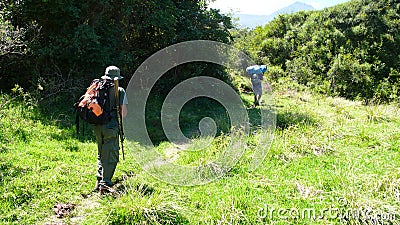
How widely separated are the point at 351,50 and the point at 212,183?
56.5 feet

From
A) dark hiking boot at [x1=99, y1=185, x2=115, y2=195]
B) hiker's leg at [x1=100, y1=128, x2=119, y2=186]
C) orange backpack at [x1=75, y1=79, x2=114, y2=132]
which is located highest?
orange backpack at [x1=75, y1=79, x2=114, y2=132]

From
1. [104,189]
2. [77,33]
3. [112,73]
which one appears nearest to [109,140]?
[104,189]

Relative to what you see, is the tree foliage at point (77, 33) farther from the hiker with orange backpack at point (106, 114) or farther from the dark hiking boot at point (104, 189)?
the dark hiking boot at point (104, 189)

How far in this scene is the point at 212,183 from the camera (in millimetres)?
4836

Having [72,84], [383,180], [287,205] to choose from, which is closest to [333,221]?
[287,205]

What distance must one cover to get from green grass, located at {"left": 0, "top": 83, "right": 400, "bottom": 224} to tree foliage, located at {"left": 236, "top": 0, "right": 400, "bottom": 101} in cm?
1214

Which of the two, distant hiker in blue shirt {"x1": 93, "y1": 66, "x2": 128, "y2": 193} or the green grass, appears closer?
the green grass

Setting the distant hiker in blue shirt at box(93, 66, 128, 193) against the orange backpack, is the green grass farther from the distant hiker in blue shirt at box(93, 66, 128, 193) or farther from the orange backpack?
the orange backpack

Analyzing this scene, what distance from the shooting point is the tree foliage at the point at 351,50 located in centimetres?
1848

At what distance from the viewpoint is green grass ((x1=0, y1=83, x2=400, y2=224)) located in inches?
148

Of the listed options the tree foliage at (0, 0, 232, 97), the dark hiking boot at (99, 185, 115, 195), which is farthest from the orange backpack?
the tree foliage at (0, 0, 232, 97)

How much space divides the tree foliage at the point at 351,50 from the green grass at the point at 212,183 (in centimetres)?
1214

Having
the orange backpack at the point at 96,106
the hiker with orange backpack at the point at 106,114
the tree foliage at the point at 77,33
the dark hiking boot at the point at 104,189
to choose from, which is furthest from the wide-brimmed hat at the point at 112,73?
the tree foliage at the point at 77,33

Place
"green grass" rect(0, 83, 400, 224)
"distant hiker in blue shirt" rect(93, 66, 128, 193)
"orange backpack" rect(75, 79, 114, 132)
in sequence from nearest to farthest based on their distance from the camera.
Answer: "green grass" rect(0, 83, 400, 224) → "orange backpack" rect(75, 79, 114, 132) → "distant hiker in blue shirt" rect(93, 66, 128, 193)
